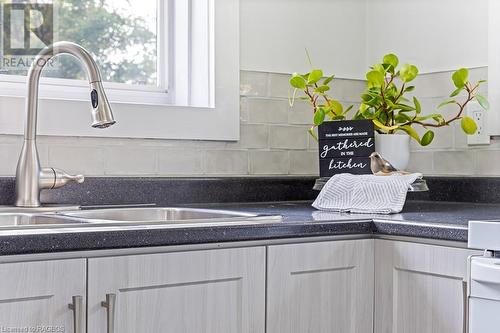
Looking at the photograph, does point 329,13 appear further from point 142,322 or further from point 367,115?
point 142,322

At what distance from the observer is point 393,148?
236 centimetres

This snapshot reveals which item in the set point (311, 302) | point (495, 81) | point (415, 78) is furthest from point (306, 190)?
point (311, 302)

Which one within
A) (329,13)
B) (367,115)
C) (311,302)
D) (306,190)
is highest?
(329,13)

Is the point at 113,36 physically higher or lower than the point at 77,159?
higher

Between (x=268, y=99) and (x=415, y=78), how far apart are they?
509 millimetres

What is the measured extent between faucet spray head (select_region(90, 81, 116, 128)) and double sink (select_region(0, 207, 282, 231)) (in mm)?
232

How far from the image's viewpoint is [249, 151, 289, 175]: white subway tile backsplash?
8.25 ft

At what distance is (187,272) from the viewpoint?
1.55 m

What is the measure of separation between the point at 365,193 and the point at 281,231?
50cm

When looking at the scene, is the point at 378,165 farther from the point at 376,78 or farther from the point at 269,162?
the point at 269,162

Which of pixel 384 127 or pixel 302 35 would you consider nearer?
pixel 384 127

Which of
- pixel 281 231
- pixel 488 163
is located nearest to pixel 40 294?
pixel 281 231

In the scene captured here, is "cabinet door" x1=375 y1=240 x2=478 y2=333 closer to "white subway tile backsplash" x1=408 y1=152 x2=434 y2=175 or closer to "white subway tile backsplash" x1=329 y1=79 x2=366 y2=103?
"white subway tile backsplash" x1=408 y1=152 x2=434 y2=175

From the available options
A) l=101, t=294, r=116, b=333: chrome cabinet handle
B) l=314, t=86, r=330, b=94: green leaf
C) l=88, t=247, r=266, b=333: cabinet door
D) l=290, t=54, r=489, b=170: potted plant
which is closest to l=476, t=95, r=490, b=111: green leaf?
l=290, t=54, r=489, b=170: potted plant
